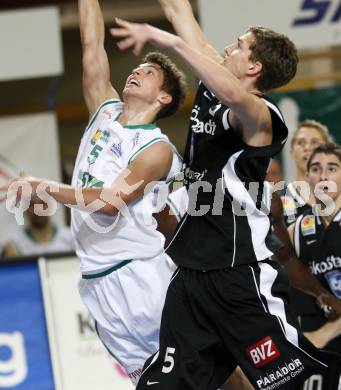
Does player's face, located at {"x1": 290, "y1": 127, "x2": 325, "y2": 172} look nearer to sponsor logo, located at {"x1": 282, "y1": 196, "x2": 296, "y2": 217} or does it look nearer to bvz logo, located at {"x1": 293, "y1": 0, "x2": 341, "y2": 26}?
sponsor logo, located at {"x1": 282, "y1": 196, "x2": 296, "y2": 217}

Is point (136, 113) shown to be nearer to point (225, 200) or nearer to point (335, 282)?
point (225, 200)

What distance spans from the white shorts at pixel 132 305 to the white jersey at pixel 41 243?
3.33 meters

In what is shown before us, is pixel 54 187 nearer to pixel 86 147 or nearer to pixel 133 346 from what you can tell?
pixel 86 147

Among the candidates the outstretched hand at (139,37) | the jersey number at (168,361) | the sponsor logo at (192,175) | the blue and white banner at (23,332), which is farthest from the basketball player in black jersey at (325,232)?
→ the outstretched hand at (139,37)

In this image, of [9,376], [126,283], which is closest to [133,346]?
[126,283]

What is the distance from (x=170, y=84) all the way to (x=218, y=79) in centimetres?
122

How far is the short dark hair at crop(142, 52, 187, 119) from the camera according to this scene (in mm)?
5270

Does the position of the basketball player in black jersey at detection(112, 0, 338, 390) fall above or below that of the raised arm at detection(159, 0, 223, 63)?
below

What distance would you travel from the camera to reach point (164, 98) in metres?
5.24

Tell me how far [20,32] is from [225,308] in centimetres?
517

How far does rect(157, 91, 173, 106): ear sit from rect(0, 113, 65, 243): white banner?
4.01 meters

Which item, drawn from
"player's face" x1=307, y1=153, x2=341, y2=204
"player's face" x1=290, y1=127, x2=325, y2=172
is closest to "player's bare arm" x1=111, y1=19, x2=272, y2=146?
"player's face" x1=307, y1=153, x2=341, y2=204

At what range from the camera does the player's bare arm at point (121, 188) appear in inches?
181

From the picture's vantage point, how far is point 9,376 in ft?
22.7
